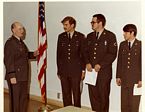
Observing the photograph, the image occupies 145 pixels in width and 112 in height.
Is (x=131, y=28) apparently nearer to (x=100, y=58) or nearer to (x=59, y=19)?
(x=100, y=58)

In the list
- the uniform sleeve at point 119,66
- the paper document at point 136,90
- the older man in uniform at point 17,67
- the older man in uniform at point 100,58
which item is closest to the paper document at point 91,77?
the older man in uniform at point 100,58

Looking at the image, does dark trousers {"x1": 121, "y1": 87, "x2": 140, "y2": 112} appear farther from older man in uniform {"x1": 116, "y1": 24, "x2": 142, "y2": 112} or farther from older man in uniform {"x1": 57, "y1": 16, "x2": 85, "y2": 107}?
older man in uniform {"x1": 57, "y1": 16, "x2": 85, "y2": 107}

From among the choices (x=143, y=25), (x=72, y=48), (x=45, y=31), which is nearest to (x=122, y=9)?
(x=143, y=25)

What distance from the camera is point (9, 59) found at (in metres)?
1.72

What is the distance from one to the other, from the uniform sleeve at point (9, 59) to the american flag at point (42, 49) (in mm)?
168

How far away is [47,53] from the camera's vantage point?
170 cm

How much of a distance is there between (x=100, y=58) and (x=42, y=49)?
1.24 ft

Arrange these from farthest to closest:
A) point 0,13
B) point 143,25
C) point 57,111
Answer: point 0,13
point 57,111
point 143,25

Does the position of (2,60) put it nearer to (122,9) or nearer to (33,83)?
(33,83)

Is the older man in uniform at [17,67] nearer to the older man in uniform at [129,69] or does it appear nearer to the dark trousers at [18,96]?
the dark trousers at [18,96]

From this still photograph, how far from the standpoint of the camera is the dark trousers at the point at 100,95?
1599 mm

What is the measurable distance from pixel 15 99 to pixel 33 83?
0.16m

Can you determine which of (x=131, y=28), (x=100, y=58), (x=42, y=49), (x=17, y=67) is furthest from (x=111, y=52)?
(x=17, y=67)

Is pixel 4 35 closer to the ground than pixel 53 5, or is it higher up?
closer to the ground
